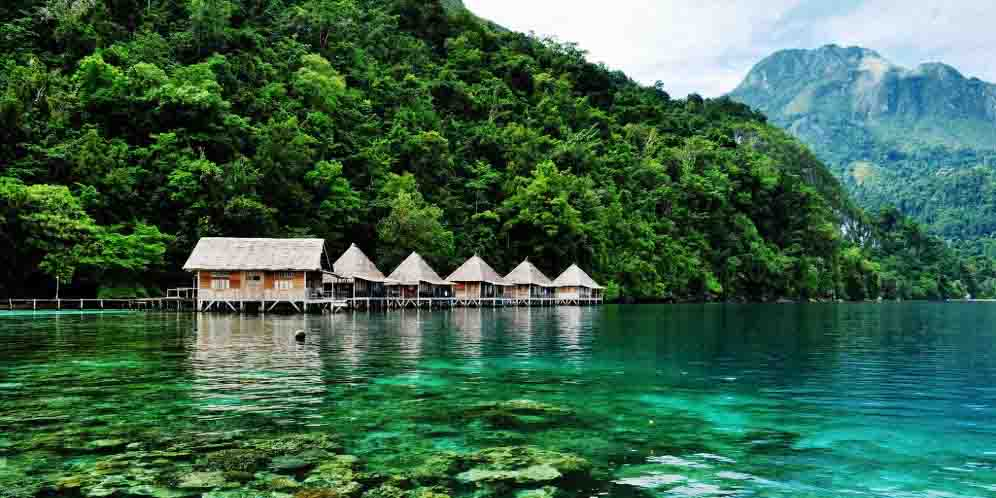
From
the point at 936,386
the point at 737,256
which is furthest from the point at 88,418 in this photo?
the point at 737,256

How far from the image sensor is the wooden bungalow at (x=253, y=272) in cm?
4466

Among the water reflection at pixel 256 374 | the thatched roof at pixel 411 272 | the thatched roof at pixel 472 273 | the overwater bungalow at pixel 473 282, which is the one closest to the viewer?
the water reflection at pixel 256 374

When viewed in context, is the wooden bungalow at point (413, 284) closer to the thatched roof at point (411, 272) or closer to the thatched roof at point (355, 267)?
the thatched roof at point (411, 272)

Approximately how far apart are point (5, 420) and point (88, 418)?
1136 mm

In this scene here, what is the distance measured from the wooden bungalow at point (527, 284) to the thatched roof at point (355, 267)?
16789 mm

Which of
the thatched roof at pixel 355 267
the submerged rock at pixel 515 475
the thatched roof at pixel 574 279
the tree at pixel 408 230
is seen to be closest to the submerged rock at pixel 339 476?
the submerged rock at pixel 515 475

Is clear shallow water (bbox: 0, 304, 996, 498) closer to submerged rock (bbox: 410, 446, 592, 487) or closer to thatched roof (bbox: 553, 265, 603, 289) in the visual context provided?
submerged rock (bbox: 410, 446, 592, 487)

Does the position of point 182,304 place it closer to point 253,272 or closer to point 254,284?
point 254,284

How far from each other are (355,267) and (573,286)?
86.0 feet

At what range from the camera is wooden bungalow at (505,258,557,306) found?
6700 cm

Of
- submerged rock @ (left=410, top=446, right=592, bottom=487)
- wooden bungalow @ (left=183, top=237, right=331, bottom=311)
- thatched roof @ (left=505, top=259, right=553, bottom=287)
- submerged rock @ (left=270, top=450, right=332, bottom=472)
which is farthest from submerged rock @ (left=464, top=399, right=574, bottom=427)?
thatched roof @ (left=505, top=259, right=553, bottom=287)

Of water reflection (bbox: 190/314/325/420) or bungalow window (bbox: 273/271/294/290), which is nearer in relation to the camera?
water reflection (bbox: 190/314/325/420)

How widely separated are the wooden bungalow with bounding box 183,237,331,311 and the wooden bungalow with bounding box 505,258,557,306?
82.6 ft

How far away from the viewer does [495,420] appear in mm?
11086
